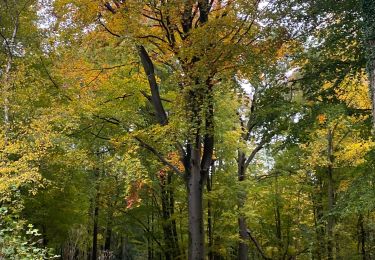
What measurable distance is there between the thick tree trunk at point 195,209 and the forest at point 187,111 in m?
0.03

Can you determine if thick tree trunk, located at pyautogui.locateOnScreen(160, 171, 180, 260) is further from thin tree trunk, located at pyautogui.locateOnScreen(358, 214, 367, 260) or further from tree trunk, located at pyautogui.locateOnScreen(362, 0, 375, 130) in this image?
tree trunk, located at pyautogui.locateOnScreen(362, 0, 375, 130)

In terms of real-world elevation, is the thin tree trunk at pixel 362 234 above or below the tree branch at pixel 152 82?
below

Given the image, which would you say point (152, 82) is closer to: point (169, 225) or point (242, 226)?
point (242, 226)

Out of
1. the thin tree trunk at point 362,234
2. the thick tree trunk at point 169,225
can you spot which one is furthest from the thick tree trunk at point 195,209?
the thin tree trunk at point 362,234

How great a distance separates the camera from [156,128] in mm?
8266

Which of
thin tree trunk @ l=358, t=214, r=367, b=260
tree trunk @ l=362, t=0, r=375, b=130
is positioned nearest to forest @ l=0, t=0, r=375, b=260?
tree trunk @ l=362, t=0, r=375, b=130

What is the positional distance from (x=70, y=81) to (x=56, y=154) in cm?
202

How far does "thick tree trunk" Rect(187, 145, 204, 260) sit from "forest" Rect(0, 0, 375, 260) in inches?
1.2

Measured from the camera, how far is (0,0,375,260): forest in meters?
7.13

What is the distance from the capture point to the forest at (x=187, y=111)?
7.13 meters

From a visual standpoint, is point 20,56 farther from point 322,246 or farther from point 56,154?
point 322,246

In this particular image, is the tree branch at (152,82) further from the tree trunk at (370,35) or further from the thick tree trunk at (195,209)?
the tree trunk at (370,35)

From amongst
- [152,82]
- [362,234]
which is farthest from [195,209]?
[362,234]

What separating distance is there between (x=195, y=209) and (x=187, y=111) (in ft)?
7.68
